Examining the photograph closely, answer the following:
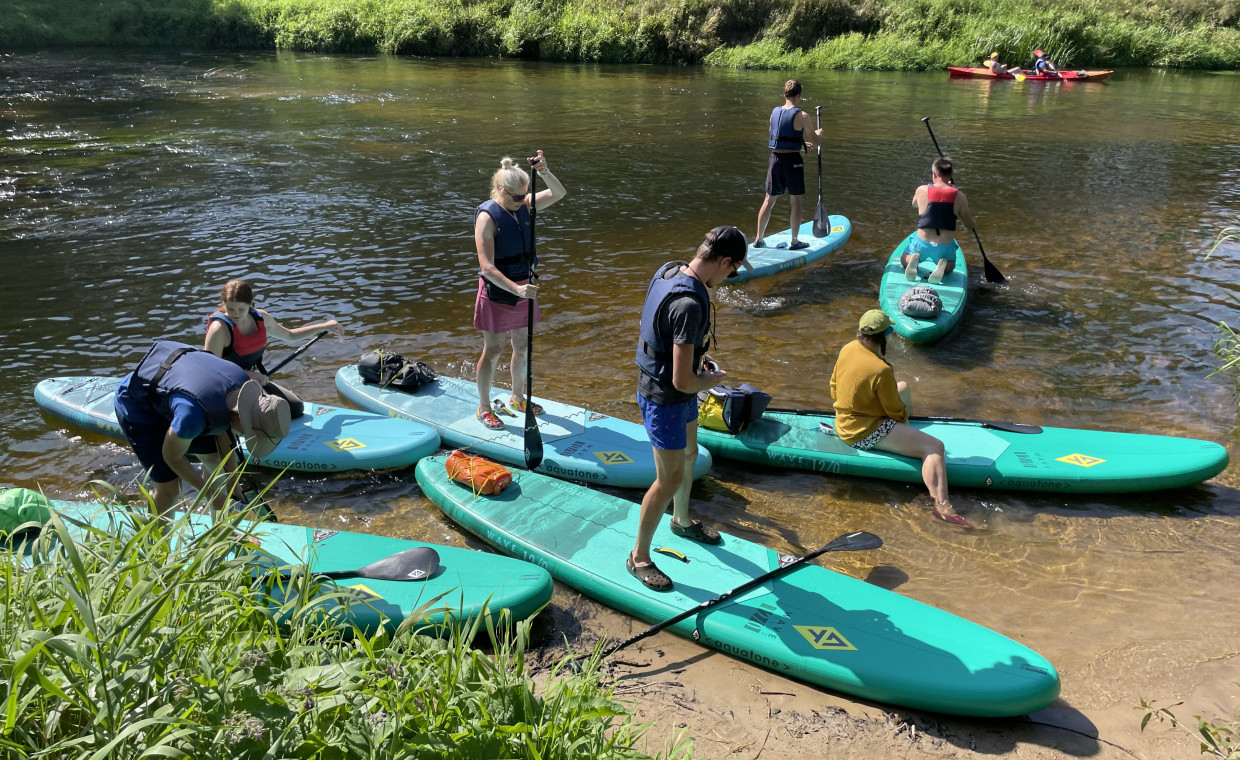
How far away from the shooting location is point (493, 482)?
18.7ft

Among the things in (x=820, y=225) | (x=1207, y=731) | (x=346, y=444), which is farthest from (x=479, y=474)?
(x=820, y=225)

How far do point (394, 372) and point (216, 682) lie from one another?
5041mm

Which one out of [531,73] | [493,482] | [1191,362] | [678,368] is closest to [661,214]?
[1191,362]

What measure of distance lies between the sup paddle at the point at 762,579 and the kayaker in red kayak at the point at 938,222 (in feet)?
18.2

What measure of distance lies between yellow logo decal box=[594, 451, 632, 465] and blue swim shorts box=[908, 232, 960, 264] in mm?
5214

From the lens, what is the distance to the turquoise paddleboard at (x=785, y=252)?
34.4ft

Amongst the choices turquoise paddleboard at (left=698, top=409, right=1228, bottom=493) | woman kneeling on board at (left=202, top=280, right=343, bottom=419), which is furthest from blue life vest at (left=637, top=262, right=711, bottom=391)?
woman kneeling on board at (left=202, top=280, right=343, bottom=419)

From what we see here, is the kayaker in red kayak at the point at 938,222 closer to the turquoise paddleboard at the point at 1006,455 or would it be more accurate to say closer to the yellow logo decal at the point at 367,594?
the turquoise paddleboard at the point at 1006,455

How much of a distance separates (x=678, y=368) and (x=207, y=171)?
14.5 meters

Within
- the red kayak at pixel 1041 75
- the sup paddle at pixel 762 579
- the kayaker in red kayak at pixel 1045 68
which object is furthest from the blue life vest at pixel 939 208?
the kayaker in red kayak at pixel 1045 68

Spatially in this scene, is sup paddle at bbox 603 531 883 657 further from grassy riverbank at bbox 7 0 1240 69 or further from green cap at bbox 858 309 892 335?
grassy riverbank at bbox 7 0 1240 69

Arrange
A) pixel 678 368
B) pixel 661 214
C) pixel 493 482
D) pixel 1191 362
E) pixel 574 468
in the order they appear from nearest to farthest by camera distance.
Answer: pixel 678 368, pixel 493 482, pixel 574 468, pixel 1191 362, pixel 661 214

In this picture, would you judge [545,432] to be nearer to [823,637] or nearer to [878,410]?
[878,410]

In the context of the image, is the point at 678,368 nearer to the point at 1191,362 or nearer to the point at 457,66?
the point at 1191,362
